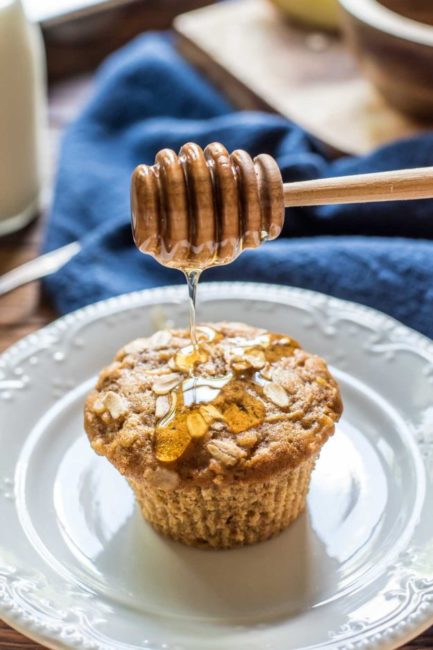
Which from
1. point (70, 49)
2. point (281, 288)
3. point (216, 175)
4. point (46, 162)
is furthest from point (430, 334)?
point (70, 49)

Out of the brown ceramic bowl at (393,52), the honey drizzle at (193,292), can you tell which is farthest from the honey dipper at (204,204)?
the brown ceramic bowl at (393,52)

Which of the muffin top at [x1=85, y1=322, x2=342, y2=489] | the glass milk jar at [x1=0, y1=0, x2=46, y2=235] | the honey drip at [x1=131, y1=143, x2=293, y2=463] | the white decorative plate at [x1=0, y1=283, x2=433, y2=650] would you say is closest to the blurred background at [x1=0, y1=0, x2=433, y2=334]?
the glass milk jar at [x1=0, y1=0, x2=46, y2=235]

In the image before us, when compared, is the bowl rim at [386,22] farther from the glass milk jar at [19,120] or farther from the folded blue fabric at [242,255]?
the glass milk jar at [19,120]

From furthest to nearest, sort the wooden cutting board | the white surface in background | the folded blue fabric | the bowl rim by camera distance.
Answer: the white surface in background, the wooden cutting board, the bowl rim, the folded blue fabric

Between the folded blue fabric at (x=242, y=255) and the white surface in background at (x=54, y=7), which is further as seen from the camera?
the white surface in background at (x=54, y=7)

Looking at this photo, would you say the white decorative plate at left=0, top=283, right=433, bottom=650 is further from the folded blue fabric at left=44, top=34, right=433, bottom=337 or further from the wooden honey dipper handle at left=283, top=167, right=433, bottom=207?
the wooden honey dipper handle at left=283, top=167, right=433, bottom=207

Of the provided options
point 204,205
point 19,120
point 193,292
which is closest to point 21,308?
point 19,120

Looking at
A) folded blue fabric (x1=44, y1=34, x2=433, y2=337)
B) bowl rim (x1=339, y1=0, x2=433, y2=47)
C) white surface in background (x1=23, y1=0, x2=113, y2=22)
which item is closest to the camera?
folded blue fabric (x1=44, y1=34, x2=433, y2=337)
